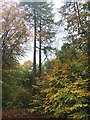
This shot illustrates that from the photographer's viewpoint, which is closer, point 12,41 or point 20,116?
point 20,116

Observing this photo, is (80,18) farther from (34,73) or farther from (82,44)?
(34,73)

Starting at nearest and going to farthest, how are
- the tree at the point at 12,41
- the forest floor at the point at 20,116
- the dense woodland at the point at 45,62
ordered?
1. the dense woodland at the point at 45,62
2. the forest floor at the point at 20,116
3. the tree at the point at 12,41

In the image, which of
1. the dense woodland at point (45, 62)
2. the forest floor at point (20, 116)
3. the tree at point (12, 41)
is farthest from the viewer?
the tree at point (12, 41)

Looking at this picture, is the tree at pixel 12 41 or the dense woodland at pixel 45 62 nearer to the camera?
the dense woodland at pixel 45 62

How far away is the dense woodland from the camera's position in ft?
15.0

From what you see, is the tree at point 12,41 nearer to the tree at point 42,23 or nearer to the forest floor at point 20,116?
the tree at point 42,23

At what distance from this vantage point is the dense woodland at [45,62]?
458cm

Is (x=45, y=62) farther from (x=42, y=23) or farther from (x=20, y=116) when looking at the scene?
(x=20, y=116)

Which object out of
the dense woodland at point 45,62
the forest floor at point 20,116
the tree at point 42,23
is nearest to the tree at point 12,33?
the dense woodland at point 45,62

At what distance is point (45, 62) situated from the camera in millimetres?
4855

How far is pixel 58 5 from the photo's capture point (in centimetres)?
496

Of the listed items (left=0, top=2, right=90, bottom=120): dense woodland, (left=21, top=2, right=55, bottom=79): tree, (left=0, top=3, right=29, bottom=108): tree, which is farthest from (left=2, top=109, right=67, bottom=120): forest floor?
(left=21, top=2, right=55, bottom=79): tree

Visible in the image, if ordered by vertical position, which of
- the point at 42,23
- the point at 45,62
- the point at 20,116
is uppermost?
the point at 42,23

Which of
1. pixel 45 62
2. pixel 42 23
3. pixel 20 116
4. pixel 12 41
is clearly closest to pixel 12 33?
pixel 12 41
